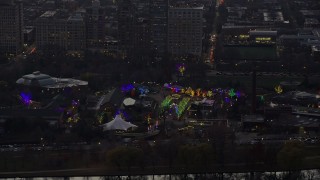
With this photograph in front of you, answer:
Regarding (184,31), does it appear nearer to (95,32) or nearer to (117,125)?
(95,32)

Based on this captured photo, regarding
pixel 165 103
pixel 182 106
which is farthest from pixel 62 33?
pixel 182 106

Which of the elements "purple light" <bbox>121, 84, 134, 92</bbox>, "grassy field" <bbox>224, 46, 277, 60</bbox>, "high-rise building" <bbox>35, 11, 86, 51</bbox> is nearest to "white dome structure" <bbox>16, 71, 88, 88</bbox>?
"purple light" <bbox>121, 84, 134, 92</bbox>

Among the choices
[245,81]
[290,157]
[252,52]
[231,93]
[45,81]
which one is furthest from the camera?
[252,52]

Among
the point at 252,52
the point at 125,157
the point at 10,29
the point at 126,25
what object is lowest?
the point at 252,52

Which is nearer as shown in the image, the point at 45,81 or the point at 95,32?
the point at 45,81

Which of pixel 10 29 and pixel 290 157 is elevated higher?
pixel 10 29

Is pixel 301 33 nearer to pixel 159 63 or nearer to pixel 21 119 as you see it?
pixel 159 63
